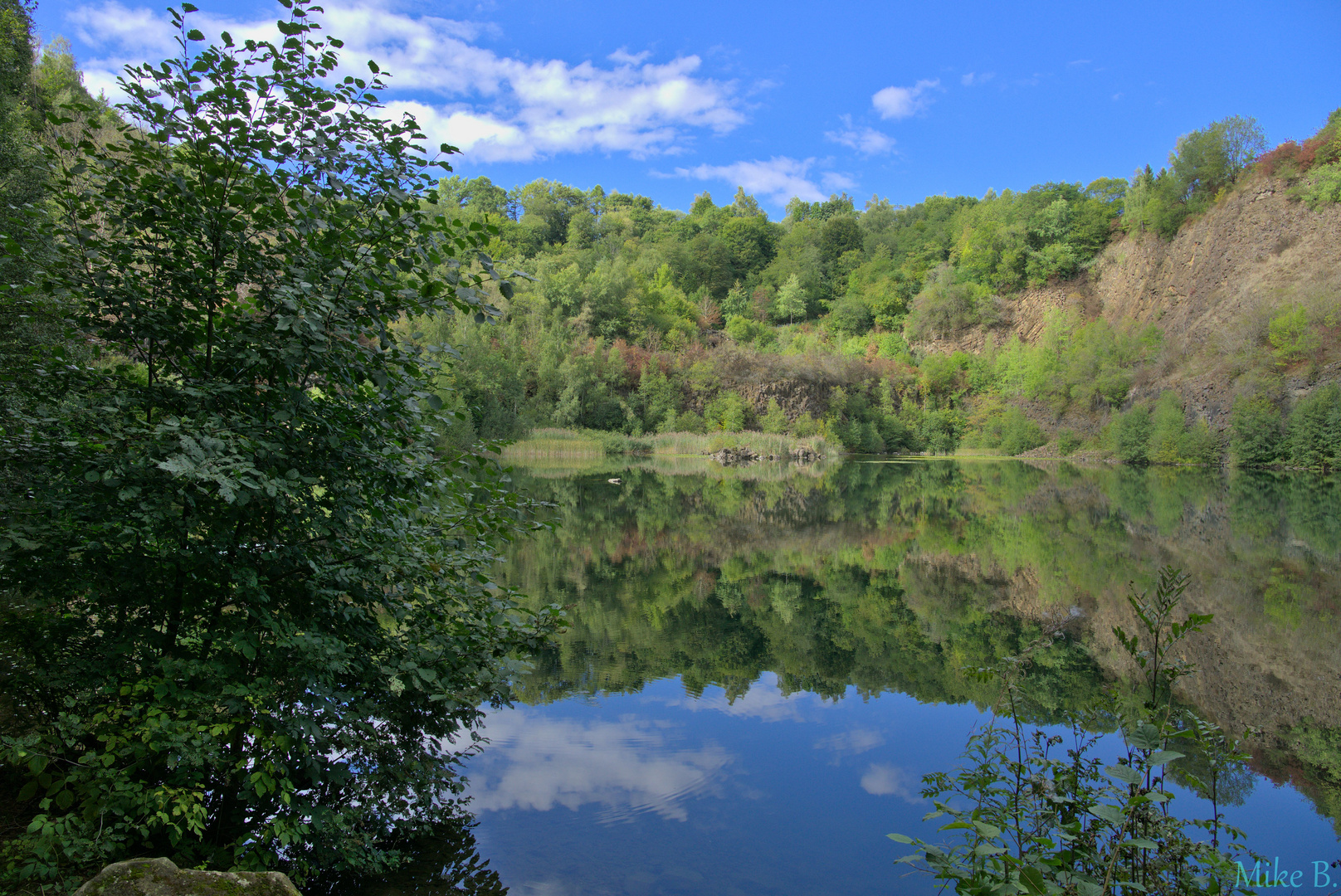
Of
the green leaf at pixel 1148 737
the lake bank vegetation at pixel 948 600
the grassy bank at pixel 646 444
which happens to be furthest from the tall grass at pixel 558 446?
the green leaf at pixel 1148 737

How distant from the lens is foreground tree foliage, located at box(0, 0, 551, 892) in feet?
6.22

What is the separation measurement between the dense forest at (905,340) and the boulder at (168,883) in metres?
16.8

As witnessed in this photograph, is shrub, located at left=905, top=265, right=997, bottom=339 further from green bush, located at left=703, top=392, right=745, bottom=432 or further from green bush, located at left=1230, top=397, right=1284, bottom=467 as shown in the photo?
green bush, located at left=1230, top=397, right=1284, bottom=467

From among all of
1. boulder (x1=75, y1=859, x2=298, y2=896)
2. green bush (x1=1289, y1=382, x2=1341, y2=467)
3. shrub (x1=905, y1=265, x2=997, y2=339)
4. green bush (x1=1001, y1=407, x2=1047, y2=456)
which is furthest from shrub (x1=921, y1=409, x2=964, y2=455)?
boulder (x1=75, y1=859, x2=298, y2=896)

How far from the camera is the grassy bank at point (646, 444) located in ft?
84.8

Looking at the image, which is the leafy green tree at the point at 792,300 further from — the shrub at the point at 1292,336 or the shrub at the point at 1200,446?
the shrub at the point at 1292,336

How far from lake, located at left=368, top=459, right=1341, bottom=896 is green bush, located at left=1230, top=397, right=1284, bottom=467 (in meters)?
16.1

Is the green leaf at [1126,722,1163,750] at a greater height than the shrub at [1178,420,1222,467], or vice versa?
the shrub at [1178,420,1222,467]

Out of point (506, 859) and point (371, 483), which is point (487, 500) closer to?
point (371, 483)

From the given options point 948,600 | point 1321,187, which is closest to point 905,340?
point 1321,187

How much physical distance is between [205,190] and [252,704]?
1.52 meters

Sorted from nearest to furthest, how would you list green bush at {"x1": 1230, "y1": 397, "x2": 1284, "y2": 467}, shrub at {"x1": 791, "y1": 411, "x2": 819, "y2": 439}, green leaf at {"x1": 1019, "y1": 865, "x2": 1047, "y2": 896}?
1. green leaf at {"x1": 1019, "y1": 865, "x2": 1047, "y2": 896}
2. green bush at {"x1": 1230, "y1": 397, "x2": 1284, "y2": 467}
3. shrub at {"x1": 791, "y1": 411, "x2": 819, "y2": 439}

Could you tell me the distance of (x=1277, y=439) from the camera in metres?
22.1

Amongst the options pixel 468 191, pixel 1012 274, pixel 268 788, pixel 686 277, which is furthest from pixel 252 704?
pixel 468 191
